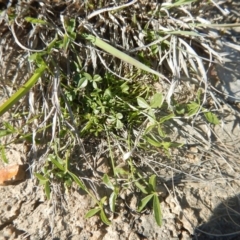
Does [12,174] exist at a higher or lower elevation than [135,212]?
higher

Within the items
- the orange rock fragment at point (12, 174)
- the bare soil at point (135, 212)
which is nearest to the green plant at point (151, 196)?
the bare soil at point (135, 212)

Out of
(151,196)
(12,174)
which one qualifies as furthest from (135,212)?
(12,174)

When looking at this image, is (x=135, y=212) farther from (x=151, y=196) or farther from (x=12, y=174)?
(x=12, y=174)

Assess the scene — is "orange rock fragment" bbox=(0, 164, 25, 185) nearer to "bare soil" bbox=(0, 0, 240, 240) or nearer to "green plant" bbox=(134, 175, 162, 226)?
"bare soil" bbox=(0, 0, 240, 240)

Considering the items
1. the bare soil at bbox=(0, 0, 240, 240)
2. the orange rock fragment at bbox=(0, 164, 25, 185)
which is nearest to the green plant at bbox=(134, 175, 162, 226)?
the bare soil at bbox=(0, 0, 240, 240)

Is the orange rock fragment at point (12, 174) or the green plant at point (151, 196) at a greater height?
the orange rock fragment at point (12, 174)

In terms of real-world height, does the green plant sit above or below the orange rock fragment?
below

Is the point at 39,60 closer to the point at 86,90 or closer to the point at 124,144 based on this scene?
the point at 86,90

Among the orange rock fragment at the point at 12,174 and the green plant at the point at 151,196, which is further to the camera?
the orange rock fragment at the point at 12,174

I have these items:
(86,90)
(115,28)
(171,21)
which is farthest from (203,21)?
(86,90)

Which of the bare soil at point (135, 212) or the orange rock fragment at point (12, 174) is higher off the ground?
the orange rock fragment at point (12, 174)

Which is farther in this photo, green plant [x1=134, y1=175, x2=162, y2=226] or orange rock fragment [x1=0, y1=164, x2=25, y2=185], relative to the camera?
orange rock fragment [x1=0, y1=164, x2=25, y2=185]

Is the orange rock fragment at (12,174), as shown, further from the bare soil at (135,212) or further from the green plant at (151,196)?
the green plant at (151,196)
